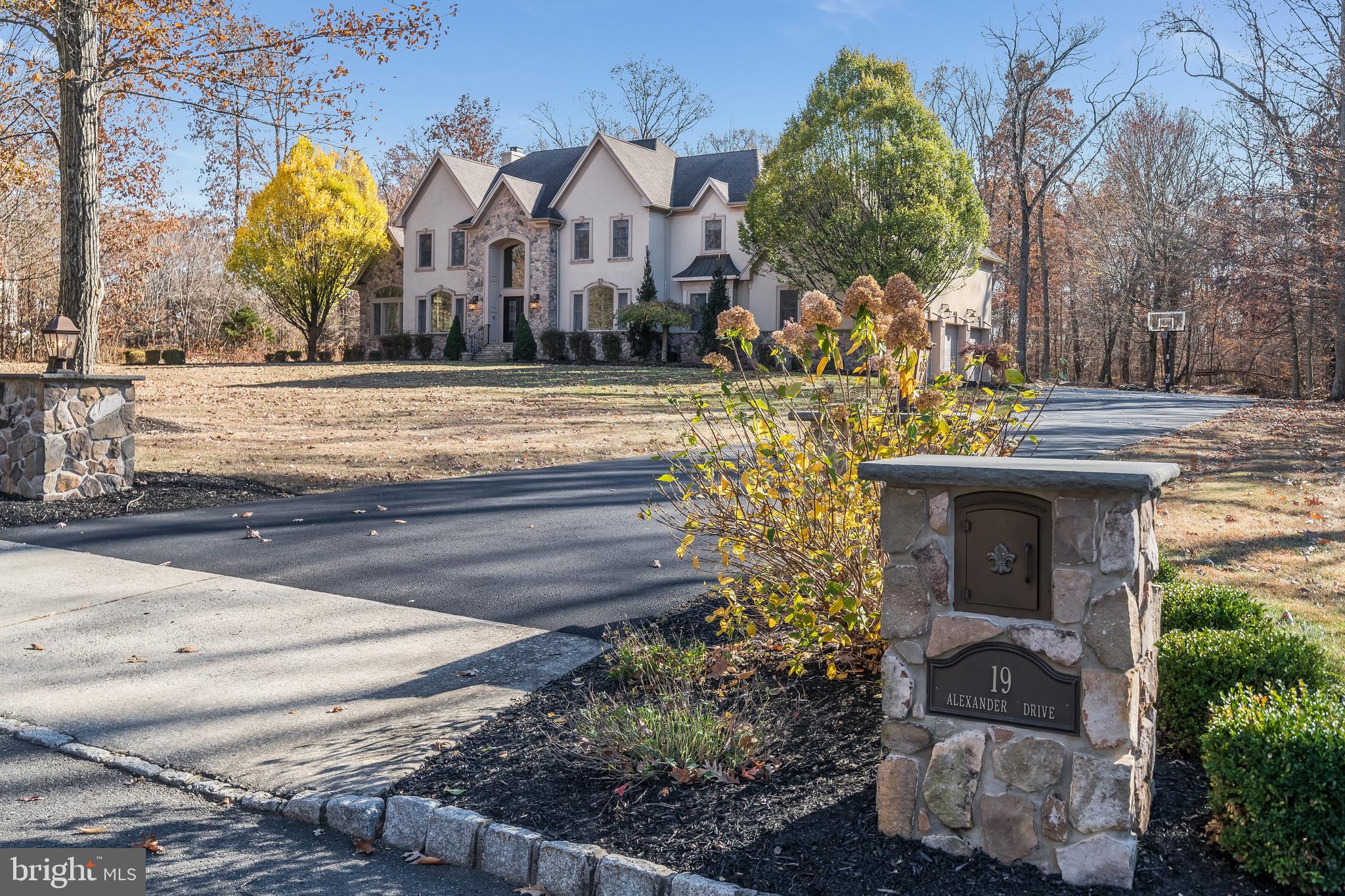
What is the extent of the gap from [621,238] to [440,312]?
977 centimetres

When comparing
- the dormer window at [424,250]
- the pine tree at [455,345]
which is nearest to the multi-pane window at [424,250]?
the dormer window at [424,250]

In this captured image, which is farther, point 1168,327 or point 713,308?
point 1168,327

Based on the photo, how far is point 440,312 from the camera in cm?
4150

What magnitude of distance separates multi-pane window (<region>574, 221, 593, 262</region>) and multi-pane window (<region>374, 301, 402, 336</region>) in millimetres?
10029

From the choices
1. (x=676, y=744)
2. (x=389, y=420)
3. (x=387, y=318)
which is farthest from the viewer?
(x=387, y=318)

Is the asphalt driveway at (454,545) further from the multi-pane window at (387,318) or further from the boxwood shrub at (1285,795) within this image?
the multi-pane window at (387,318)

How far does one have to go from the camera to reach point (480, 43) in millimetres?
34625

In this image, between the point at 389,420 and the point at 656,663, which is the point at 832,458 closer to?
the point at 656,663

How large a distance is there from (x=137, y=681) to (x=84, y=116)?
9.94 m

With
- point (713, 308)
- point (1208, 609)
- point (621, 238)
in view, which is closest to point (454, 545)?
point (1208, 609)

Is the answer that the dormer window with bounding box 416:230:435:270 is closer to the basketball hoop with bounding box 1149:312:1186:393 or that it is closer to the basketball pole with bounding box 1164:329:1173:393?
the basketball hoop with bounding box 1149:312:1186:393

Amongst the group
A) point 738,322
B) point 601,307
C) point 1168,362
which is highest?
point 601,307

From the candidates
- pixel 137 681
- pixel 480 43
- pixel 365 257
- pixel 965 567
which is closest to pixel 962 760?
pixel 965 567

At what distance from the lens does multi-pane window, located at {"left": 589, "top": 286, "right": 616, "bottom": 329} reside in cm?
3716
